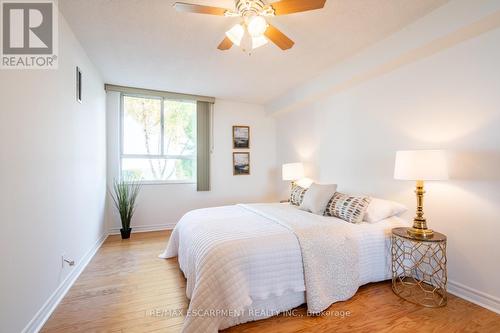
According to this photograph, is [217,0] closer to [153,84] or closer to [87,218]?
[153,84]

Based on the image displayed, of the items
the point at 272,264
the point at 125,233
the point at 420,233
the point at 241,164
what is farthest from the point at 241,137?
the point at 420,233

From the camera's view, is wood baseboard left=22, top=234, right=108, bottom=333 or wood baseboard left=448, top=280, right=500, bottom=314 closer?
wood baseboard left=22, top=234, right=108, bottom=333

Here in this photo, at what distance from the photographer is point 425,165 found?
73.7 inches

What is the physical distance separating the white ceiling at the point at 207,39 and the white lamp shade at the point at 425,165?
121cm

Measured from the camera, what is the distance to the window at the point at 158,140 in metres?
4.03

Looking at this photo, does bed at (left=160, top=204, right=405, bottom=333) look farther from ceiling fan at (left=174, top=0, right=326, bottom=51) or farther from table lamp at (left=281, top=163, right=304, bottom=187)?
ceiling fan at (left=174, top=0, right=326, bottom=51)

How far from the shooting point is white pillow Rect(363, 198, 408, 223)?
2.33 m

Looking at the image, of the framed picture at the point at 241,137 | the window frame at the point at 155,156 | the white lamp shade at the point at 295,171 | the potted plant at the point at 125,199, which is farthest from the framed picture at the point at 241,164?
the potted plant at the point at 125,199

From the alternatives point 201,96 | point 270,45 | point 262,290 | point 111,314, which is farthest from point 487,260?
point 201,96

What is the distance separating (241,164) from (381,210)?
288 centimetres

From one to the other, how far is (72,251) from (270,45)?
2905 mm

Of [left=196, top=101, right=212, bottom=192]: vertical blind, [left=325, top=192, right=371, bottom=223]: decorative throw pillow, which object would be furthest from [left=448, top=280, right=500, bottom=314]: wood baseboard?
[left=196, top=101, right=212, bottom=192]: vertical blind

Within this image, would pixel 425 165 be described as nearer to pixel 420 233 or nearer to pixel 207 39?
pixel 420 233

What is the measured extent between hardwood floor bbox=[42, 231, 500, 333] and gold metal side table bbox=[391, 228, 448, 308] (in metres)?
0.10
